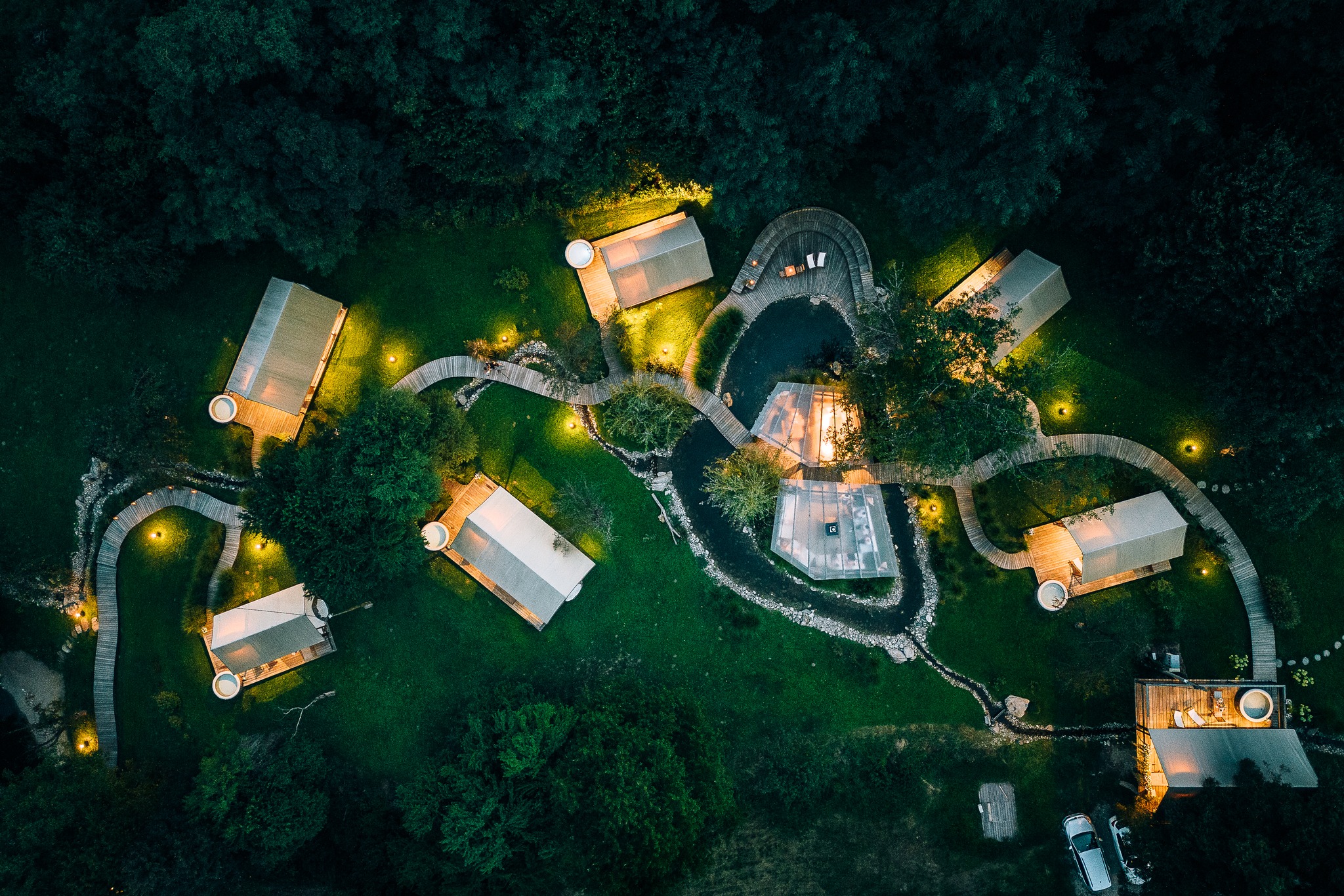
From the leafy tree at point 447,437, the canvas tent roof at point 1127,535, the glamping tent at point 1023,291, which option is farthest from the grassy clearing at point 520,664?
the glamping tent at point 1023,291

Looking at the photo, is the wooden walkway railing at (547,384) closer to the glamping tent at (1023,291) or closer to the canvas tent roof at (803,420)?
the canvas tent roof at (803,420)

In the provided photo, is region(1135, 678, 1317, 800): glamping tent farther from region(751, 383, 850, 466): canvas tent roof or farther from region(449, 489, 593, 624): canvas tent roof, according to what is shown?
region(449, 489, 593, 624): canvas tent roof

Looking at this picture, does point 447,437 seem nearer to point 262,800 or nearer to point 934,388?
point 262,800

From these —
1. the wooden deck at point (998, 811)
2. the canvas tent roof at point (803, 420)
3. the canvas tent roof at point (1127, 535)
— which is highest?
the canvas tent roof at point (803, 420)

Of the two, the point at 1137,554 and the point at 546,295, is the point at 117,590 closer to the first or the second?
Result: the point at 546,295

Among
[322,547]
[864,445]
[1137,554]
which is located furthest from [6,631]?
[1137,554]

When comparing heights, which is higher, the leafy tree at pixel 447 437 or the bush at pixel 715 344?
the bush at pixel 715 344

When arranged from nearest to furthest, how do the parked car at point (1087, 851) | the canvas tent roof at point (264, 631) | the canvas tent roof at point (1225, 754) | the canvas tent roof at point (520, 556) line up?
the canvas tent roof at point (1225, 754) → the parked car at point (1087, 851) → the canvas tent roof at point (264, 631) → the canvas tent roof at point (520, 556)
